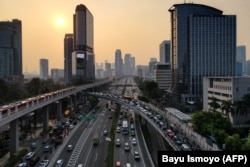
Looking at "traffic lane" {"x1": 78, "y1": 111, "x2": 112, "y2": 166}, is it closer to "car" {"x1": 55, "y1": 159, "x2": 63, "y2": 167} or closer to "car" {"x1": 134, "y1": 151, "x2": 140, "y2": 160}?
"car" {"x1": 55, "y1": 159, "x2": 63, "y2": 167}

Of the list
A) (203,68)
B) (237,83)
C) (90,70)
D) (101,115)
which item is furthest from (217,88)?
(90,70)

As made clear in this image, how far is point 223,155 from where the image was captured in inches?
416

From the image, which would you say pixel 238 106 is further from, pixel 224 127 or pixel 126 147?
pixel 126 147

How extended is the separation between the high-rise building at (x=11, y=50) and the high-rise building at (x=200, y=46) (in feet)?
281

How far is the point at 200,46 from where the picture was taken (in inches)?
3925

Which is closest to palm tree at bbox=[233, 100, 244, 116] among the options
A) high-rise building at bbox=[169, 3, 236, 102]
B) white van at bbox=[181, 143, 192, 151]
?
white van at bbox=[181, 143, 192, 151]

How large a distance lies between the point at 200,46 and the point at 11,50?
325 ft

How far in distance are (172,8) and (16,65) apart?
90.6 metres

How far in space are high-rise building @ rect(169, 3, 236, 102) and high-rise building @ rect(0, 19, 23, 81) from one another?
85655 mm

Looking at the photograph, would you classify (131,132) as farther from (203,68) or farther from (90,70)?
(90,70)

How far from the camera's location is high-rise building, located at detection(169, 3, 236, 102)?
98.5 m

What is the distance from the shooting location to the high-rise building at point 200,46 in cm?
9850

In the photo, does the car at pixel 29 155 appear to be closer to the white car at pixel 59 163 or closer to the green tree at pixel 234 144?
the white car at pixel 59 163

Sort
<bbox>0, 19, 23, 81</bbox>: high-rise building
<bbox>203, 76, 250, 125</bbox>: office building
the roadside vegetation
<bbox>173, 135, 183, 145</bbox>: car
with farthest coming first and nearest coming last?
<bbox>0, 19, 23, 81</bbox>: high-rise building, <bbox>203, 76, 250, 125</bbox>: office building, <bbox>173, 135, 183, 145</bbox>: car, the roadside vegetation
